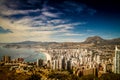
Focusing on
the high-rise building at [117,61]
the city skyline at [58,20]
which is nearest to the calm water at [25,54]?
the city skyline at [58,20]

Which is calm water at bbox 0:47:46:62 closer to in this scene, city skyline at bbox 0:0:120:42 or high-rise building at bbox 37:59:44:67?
high-rise building at bbox 37:59:44:67

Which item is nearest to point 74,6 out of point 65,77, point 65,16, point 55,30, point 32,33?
point 65,16

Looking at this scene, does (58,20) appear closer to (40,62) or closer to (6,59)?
(40,62)

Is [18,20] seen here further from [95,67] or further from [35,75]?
[95,67]

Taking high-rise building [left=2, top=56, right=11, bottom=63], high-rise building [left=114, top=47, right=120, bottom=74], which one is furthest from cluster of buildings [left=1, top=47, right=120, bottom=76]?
high-rise building [left=2, top=56, right=11, bottom=63]

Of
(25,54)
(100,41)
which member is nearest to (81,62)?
(100,41)

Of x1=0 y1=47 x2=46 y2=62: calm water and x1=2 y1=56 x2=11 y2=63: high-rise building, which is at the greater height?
x1=0 y1=47 x2=46 y2=62: calm water
